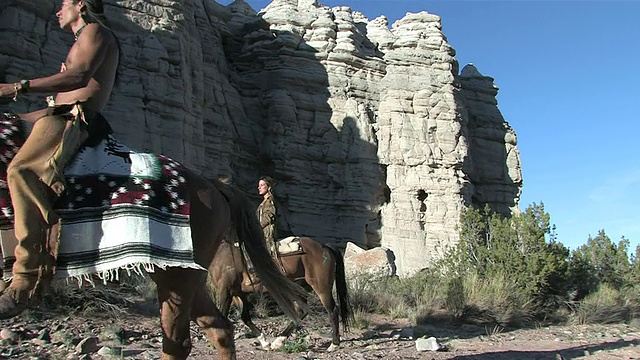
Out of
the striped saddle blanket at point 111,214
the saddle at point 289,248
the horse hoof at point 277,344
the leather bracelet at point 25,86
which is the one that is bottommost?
the horse hoof at point 277,344

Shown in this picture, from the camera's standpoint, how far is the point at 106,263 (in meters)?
3.39

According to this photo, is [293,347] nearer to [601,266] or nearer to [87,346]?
[87,346]

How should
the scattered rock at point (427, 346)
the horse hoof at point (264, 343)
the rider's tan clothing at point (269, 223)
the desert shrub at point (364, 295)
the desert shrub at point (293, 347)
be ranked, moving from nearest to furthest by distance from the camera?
the desert shrub at point (293, 347)
the horse hoof at point (264, 343)
the scattered rock at point (427, 346)
the rider's tan clothing at point (269, 223)
the desert shrub at point (364, 295)

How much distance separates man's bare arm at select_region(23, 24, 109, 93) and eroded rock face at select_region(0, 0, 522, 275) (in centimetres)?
1813

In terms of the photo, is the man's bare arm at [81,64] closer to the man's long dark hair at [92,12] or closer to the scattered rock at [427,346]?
the man's long dark hair at [92,12]

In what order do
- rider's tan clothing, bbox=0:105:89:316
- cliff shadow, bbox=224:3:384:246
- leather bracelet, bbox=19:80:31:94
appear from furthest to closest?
cliff shadow, bbox=224:3:384:246 < leather bracelet, bbox=19:80:31:94 < rider's tan clothing, bbox=0:105:89:316

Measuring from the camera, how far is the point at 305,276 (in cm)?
936

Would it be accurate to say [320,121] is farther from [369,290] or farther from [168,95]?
[369,290]

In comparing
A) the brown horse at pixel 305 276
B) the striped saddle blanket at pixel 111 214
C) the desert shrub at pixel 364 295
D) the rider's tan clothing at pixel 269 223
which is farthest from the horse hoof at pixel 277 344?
the desert shrub at pixel 364 295

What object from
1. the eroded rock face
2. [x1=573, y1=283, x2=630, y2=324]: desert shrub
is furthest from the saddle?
the eroded rock face

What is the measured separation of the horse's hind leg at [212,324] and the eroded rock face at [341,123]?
1782cm

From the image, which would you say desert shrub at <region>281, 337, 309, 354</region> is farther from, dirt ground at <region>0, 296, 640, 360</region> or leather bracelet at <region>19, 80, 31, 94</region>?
leather bracelet at <region>19, 80, 31, 94</region>

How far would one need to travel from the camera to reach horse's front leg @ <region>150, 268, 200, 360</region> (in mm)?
3691

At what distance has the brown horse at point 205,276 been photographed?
3.71m
